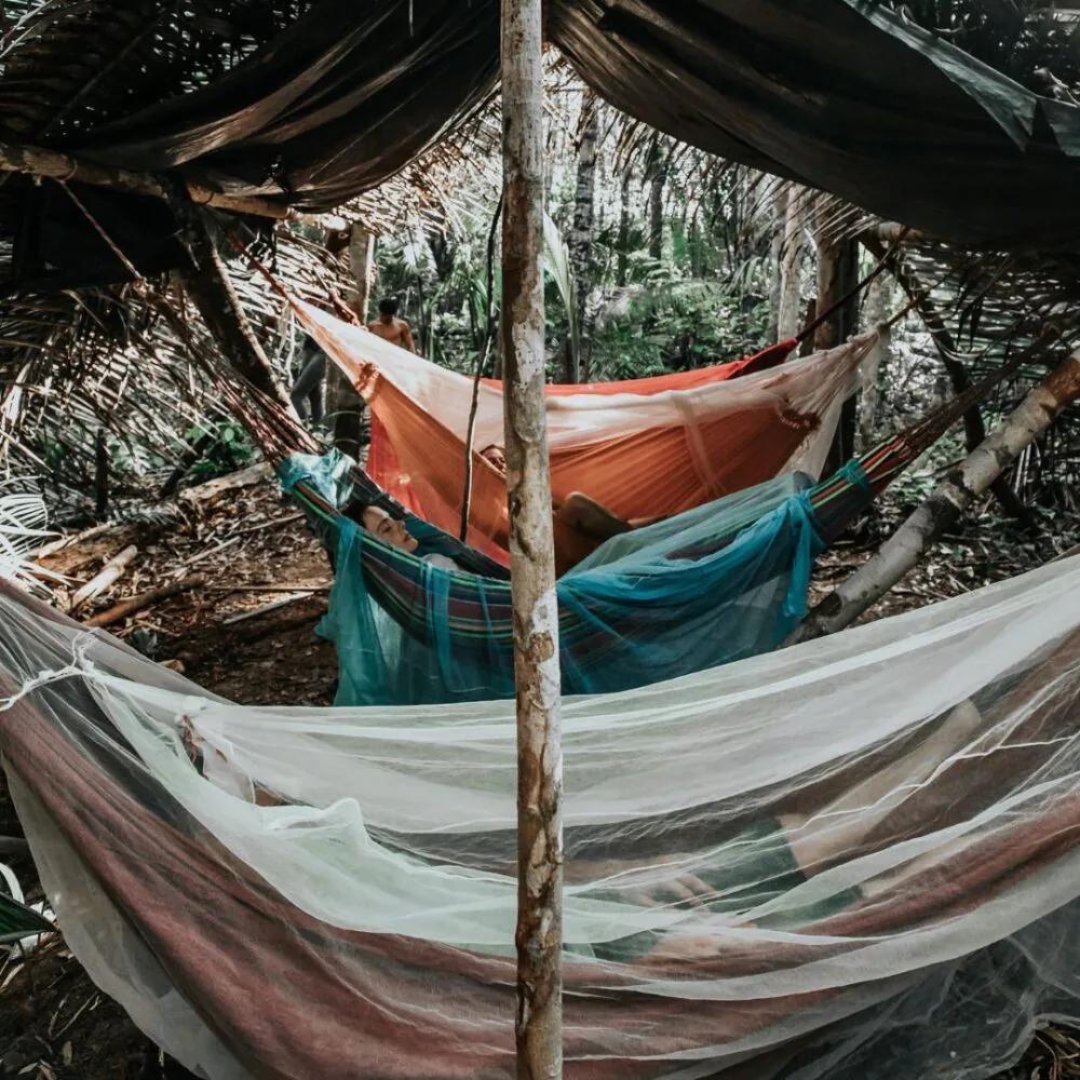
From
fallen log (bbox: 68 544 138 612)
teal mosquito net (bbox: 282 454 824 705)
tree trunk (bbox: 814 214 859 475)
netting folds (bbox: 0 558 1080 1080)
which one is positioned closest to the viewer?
netting folds (bbox: 0 558 1080 1080)

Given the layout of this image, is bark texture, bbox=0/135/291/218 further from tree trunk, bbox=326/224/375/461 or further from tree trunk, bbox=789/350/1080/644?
tree trunk, bbox=789/350/1080/644

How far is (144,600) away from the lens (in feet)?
11.3

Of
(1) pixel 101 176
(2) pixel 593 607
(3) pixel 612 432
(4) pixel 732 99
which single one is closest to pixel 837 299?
(3) pixel 612 432

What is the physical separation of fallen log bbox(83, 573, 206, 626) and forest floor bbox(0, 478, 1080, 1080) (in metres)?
0.02

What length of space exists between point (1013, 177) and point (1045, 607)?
592mm

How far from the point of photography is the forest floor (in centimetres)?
157

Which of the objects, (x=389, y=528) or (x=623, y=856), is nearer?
(x=623, y=856)

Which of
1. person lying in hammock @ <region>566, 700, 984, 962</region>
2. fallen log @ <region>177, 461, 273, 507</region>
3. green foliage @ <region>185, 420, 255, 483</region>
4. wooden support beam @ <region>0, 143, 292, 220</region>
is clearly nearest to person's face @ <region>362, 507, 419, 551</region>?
wooden support beam @ <region>0, 143, 292, 220</region>

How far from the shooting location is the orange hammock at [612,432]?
2576mm

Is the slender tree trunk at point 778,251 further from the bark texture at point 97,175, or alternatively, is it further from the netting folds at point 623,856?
the netting folds at point 623,856

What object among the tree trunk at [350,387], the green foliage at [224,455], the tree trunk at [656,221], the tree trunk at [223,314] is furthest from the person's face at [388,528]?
the tree trunk at [656,221]

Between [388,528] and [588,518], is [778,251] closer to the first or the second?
[588,518]

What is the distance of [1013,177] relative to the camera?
1.44 meters

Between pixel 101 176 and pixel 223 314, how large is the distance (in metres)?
0.56
